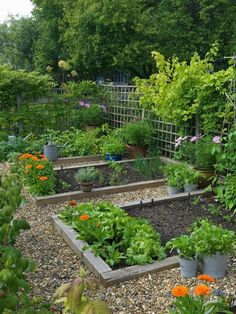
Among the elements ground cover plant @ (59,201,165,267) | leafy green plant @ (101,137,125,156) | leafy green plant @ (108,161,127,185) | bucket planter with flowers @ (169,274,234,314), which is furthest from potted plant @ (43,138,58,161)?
bucket planter with flowers @ (169,274,234,314)

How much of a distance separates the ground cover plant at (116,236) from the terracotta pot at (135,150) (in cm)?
311

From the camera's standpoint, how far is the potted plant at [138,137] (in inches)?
282

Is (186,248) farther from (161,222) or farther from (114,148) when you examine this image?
(114,148)

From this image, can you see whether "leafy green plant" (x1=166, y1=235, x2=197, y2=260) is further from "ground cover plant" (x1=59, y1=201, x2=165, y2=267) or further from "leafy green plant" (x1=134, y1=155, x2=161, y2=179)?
"leafy green plant" (x1=134, y1=155, x2=161, y2=179)

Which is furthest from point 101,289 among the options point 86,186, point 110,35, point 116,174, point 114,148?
point 110,35

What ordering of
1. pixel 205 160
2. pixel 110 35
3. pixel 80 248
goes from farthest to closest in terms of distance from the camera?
pixel 110 35 → pixel 205 160 → pixel 80 248

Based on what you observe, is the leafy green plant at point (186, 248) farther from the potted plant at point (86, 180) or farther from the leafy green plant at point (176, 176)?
the potted plant at point (86, 180)

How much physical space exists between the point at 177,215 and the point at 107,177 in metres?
1.95

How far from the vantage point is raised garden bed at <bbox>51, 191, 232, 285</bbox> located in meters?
3.24

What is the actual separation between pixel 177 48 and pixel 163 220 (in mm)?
12824

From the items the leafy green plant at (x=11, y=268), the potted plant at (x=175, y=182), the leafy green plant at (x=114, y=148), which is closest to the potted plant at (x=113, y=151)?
the leafy green plant at (x=114, y=148)

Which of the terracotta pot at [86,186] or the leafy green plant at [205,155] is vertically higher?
the leafy green plant at [205,155]

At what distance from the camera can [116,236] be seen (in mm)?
3824

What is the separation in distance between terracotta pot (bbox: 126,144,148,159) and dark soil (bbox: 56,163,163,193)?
1.94ft
